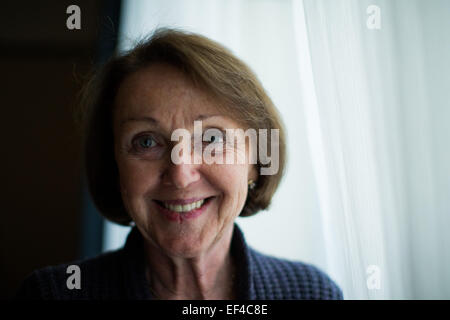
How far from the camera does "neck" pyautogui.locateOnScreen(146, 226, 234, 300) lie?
34.0 inches

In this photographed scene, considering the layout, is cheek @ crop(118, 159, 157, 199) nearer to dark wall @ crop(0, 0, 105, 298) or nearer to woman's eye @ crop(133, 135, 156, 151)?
woman's eye @ crop(133, 135, 156, 151)

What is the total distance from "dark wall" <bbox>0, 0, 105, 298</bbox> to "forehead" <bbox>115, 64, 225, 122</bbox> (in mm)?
1389

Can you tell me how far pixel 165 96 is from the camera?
2.37ft

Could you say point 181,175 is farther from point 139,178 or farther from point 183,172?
point 139,178

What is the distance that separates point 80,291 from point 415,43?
1.01 meters

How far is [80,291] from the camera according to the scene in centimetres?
83

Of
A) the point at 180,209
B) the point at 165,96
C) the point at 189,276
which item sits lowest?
the point at 189,276

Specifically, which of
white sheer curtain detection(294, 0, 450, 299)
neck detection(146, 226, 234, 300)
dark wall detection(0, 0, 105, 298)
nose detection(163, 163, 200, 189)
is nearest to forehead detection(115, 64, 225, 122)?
nose detection(163, 163, 200, 189)

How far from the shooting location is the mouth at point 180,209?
0.76m

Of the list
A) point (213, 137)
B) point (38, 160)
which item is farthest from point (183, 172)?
point (38, 160)

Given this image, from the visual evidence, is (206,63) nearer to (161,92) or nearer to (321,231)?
(161,92)

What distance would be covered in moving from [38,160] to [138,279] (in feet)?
5.56

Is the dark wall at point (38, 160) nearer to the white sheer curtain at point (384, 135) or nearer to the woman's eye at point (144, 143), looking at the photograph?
the woman's eye at point (144, 143)
